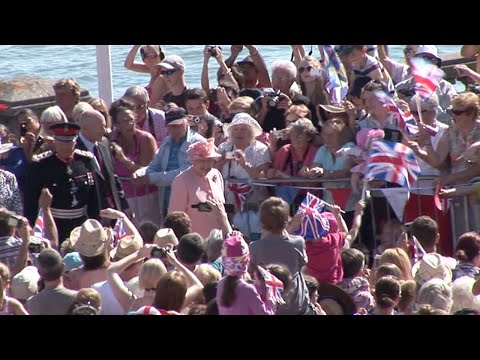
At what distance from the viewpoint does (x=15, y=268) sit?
8.13m

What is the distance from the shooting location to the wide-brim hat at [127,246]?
26.0 feet

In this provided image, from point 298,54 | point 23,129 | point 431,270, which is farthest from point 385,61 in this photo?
point 431,270

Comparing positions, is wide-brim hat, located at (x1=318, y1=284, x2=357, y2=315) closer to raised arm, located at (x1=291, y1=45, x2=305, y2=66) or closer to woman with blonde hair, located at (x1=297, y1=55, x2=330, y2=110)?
woman with blonde hair, located at (x1=297, y1=55, x2=330, y2=110)

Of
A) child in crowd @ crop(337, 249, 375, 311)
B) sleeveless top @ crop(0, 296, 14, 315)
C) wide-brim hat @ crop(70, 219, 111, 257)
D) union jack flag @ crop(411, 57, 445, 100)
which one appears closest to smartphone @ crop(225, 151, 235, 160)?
union jack flag @ crop(411, 57, 445, 100)

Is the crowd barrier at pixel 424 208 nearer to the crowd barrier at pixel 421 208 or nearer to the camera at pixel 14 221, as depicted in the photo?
the crowd barrier at pixel 421 208

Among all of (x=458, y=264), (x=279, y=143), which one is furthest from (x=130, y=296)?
(x=279, y=143)

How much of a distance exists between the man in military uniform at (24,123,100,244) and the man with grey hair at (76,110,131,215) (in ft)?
0.60

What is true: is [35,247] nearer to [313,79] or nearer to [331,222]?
[331,222]

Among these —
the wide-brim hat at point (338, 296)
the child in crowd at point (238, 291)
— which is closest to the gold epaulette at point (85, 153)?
the wide-brim hat at point (338, 296)

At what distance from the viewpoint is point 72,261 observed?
7.93 meters

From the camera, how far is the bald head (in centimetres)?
972
